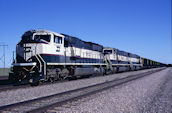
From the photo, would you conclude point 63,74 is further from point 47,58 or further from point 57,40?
point 57,40

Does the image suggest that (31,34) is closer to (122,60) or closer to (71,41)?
(71,41)

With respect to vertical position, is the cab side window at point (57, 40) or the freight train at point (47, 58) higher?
the cab side window at point (57, 40)

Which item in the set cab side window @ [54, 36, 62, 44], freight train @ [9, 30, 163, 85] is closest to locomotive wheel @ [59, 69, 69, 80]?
freight train @ [9, 30, 163, 85]

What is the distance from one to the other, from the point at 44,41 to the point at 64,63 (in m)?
2.56

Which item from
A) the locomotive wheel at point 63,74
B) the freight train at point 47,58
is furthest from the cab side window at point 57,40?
the locomotive wheel at point 63,74

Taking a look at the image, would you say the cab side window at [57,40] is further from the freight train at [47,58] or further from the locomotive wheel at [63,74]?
the locomotive wheel at [63,74]

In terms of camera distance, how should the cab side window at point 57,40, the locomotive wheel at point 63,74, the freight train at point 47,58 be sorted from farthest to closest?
the locomotive wheel at point 63,74 → the cab side window at point 57,40 → the freight train at point 47,58

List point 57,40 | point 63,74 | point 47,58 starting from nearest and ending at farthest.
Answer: point 47,58, point 57,40, point 63,74

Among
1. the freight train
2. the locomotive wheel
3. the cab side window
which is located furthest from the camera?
the locomotive wheel

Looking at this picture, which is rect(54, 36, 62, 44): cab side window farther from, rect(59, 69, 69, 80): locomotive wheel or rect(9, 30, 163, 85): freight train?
rect(59, 69, 69, 80): locomotive wheel

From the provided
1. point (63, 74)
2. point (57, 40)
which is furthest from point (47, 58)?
point (63, 74)

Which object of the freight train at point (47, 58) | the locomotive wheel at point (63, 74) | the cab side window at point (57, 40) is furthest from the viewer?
the locomotive wheel at point (63, 74)

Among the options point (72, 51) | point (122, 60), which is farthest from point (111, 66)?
point (72, 51)

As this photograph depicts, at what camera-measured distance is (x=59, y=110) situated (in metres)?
5.70
